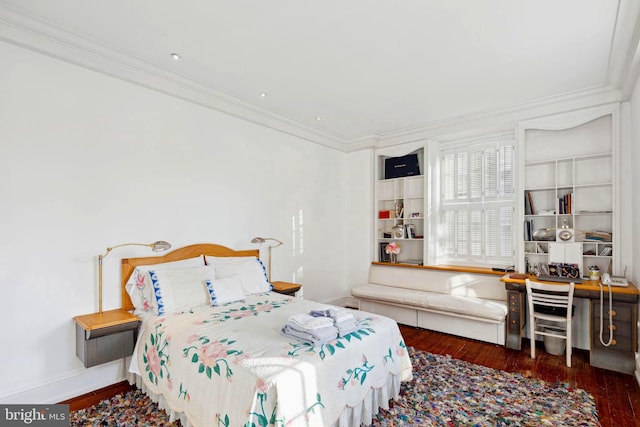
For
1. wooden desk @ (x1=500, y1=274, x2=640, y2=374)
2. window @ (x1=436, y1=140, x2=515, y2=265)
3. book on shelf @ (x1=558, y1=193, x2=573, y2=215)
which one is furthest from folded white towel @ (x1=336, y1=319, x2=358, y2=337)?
book on shelf @ (x1=558, y1=193, x2=573, y2=215)

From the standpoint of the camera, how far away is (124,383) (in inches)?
109

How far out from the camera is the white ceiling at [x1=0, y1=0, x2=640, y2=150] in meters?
2.20

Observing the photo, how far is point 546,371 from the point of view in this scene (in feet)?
9.80

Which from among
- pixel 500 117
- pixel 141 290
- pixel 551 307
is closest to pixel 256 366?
pixel 141 290

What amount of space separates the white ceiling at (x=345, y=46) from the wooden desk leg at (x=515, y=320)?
223 cm

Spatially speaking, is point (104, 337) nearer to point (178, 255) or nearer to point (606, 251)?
point (178, 255)

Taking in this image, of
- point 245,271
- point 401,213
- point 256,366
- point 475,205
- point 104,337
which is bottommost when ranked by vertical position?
point 104,337

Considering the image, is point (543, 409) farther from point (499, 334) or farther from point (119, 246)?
point (119, 246)

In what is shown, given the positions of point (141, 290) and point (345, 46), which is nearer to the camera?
point (345, 46)

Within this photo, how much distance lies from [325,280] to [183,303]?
102 inches

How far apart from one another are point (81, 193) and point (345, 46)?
96.4 inches

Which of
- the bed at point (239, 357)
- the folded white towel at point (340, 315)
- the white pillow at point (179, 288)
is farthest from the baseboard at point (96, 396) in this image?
the folded white towel at point (340, 315)

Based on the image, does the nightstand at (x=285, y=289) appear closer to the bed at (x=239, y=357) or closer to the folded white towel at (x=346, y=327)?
the bed at (x=239, y=357)

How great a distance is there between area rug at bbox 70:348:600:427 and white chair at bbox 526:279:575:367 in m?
0.62
